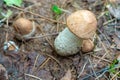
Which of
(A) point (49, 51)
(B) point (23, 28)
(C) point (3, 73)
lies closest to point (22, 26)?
(B) point (23, 28)

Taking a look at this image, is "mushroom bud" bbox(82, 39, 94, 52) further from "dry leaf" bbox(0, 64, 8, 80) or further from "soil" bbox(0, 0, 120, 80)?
"dry leaf" bbox(0, 64, 8, 80)

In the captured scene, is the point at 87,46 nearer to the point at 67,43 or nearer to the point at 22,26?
the point at 67,43

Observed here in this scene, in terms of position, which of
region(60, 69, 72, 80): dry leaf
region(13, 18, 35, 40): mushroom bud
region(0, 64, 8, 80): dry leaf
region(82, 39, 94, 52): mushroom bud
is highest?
region(13, 18, 35, 40): mushroom bud

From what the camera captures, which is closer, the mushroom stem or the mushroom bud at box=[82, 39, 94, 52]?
the mushroom stem

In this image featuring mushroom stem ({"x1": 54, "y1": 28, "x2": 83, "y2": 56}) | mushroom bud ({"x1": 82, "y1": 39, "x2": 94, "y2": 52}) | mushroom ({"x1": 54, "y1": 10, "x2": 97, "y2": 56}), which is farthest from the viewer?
mushroom bud ({"x1": 82, "y1": 39, "x2": 94, "y2": 52})

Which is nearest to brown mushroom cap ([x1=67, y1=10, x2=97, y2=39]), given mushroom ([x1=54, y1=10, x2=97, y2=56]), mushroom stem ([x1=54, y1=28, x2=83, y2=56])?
mushroom ([x1=54, y1=10, x2=97, y2=56])

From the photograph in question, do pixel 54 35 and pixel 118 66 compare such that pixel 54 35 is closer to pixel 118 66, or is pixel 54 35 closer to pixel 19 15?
pixel 19 15

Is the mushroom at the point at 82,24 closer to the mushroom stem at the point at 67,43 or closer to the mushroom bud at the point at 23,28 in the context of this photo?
the mushroom stem at the point at 67,43
